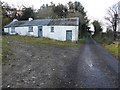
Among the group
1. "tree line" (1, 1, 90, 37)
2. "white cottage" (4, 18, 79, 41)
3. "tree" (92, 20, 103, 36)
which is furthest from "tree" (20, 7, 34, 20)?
"tree" (92, 20, 103, 36)

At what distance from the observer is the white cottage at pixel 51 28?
38.2 meters

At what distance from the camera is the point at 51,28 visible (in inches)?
1598

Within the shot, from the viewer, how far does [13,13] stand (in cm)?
5838

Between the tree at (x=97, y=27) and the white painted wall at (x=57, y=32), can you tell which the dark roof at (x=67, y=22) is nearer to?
the white painted wall at (x=57, y=32)

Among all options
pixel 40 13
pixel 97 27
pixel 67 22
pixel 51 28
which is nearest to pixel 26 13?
pixel 40 13

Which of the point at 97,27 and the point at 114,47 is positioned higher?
the point at 97,27

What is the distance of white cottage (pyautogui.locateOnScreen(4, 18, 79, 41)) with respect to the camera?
125 ft

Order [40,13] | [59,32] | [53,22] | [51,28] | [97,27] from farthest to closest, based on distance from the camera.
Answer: [97,27], [40,13], [53,22], [51,28], [59,32]

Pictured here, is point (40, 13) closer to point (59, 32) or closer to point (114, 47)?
point (59, 32)

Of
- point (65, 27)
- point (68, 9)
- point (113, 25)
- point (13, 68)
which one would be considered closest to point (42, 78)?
point (13, 68)

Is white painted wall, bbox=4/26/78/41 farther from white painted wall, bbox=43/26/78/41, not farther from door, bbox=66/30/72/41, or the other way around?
door, bbox=66/30/72/41

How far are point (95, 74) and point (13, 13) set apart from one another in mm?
50177

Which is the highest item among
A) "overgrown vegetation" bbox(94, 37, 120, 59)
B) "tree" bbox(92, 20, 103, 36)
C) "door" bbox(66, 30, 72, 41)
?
"tree" bbox(92, 20, 103, 36)

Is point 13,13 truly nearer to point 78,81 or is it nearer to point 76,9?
point 76,9
